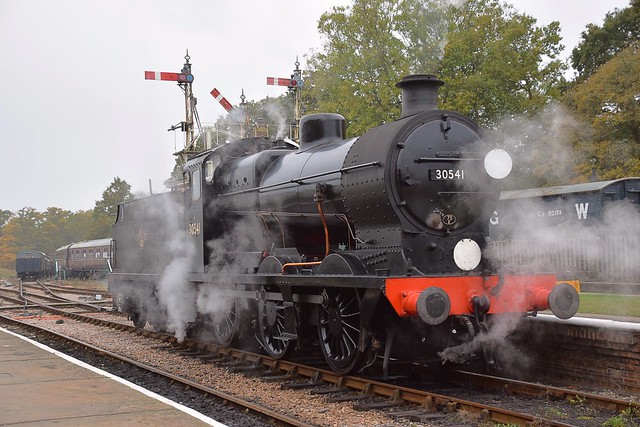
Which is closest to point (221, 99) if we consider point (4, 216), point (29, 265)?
point (29, 265)

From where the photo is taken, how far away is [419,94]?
7957 mm

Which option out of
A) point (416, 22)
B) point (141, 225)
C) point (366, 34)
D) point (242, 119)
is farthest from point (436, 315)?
point (366, 34)

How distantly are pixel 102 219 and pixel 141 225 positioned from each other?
57896mm

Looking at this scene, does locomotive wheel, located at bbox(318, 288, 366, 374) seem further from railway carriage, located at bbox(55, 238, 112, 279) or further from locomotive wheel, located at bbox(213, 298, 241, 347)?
railway carriage, located at bbox(55, 238, 112, 279)

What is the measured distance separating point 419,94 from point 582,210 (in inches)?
464

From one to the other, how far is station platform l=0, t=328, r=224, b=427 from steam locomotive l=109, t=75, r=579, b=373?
2.22 meters

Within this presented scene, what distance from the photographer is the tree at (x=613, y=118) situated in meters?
21.6

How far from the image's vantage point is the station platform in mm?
6047

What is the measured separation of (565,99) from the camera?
24.8m

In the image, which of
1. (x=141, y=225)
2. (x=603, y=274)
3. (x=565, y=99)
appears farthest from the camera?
(x=565, y=99)

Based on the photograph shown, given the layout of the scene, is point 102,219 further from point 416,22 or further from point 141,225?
point 141,225

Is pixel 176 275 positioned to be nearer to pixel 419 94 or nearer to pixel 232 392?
pixel 232 392

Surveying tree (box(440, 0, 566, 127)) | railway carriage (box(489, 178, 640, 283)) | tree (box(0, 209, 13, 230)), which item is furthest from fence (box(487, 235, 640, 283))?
tree (box(0, 209, 13, 230))

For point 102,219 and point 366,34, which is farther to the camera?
point 102,219
